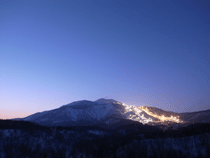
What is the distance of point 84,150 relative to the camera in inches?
4382

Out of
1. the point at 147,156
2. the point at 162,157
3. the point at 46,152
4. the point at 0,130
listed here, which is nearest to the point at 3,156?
the point at 0,130

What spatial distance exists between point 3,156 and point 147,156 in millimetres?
79236

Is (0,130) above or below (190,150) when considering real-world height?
above

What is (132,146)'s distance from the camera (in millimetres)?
105562

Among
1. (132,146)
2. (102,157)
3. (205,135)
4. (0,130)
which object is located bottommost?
(102,157)

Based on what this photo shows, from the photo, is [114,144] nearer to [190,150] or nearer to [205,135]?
[190,150]

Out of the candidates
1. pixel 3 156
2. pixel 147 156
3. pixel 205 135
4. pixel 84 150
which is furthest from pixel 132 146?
pixel 3 156

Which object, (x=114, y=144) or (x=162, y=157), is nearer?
(x=162, y=157)

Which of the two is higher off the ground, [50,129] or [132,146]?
[50,129]

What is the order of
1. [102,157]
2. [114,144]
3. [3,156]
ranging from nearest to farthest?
1. [3,156]
2. [102,157]
3. [114,144]

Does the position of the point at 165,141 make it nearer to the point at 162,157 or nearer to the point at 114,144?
the point at 162,157

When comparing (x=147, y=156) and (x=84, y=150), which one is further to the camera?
(x=84, y=150)

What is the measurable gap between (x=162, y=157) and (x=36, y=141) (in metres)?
75.6

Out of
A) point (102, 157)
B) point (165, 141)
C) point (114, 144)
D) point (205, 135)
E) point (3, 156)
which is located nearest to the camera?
point (3, 156)
